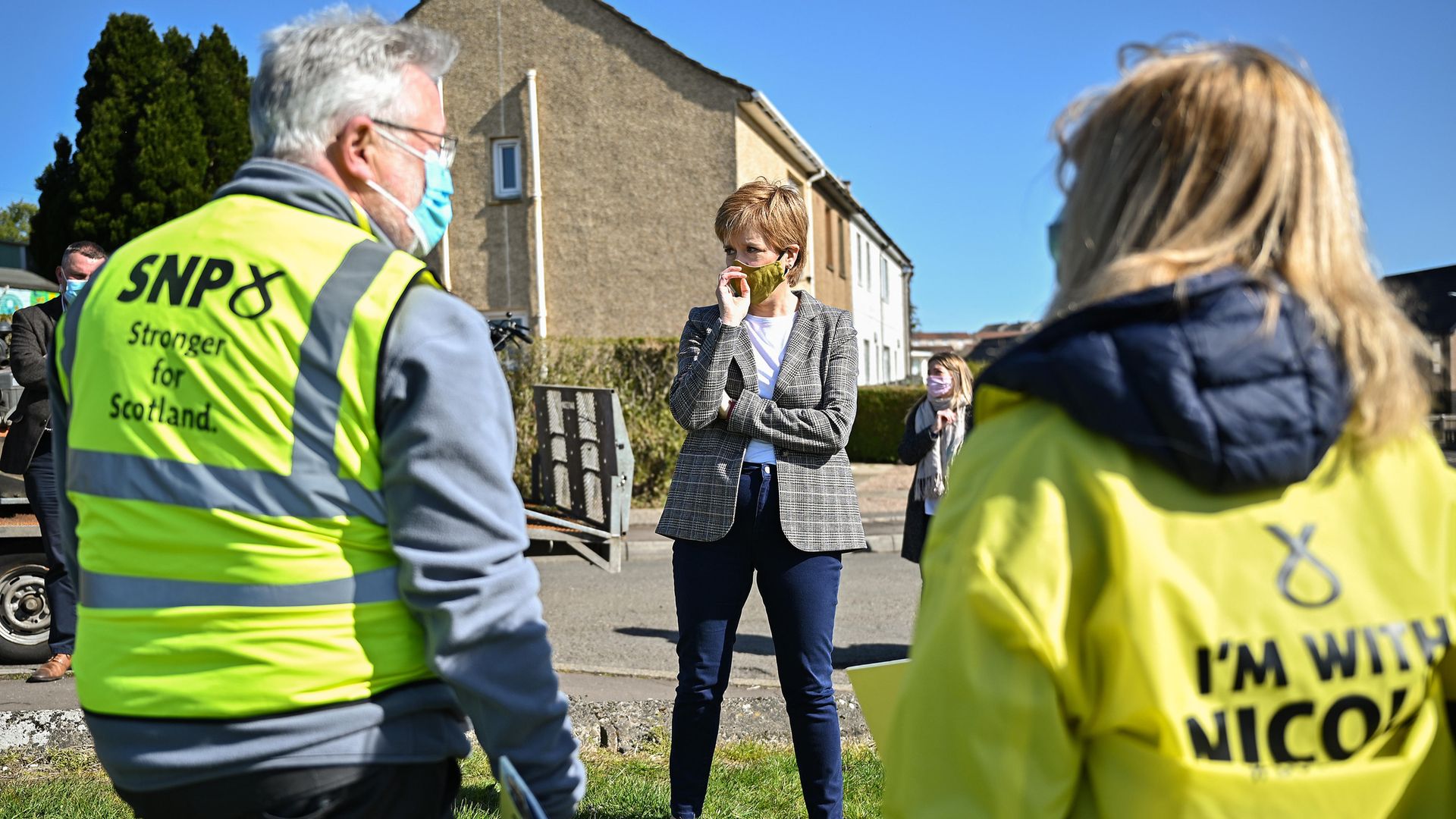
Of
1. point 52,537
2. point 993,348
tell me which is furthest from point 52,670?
point 993,348

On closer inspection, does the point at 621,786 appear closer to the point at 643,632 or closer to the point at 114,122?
the point at 643,632

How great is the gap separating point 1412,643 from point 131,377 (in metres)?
1.73

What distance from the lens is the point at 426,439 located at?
1.66 meters

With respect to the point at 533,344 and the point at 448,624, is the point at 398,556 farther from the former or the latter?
the point at 533,344

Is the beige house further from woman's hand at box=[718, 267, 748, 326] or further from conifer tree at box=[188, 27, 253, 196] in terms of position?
woman's hand at box=[718, 267, 748, 326]

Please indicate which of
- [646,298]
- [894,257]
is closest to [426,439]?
[646,298]

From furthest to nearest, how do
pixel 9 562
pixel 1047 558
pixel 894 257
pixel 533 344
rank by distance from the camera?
pixel 894 257, pixel 533 344, pixel 9 562, pixel 1047 558

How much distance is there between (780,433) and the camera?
137 inches

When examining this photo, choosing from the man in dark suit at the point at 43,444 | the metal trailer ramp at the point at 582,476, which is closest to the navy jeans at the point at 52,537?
the man in dark suit at the point at 43,444

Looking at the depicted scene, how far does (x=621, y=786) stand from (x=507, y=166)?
19.2 meters

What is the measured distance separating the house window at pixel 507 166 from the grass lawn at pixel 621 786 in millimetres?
18143

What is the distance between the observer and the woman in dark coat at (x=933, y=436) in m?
5.95

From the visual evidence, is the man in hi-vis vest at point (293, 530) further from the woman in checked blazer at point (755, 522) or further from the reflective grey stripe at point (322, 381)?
the woman in checked blazer at point (755, 522)

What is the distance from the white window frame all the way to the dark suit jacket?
16.1 meters
